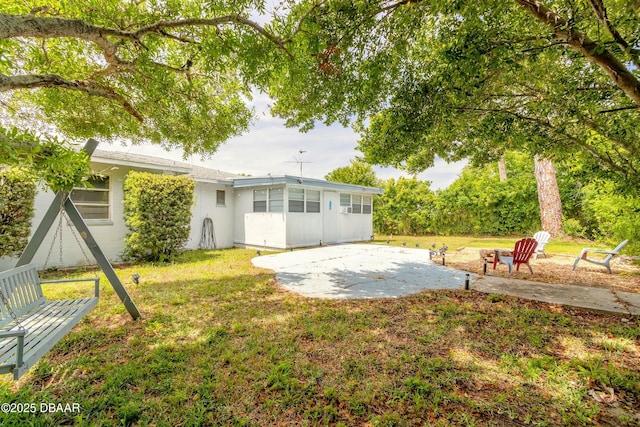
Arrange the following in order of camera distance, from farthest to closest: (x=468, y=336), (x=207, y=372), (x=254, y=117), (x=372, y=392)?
(x=254, y=117) → (x=468, y=336) → (x=207, y=372) → (x=372, y=392)

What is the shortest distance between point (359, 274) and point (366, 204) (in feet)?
29.3

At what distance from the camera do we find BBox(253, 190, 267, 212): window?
11.9m

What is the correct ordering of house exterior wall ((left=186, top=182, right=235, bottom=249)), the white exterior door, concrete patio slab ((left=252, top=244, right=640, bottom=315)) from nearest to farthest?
concrete patio slab ((left=252, top=244, right=640, bottom=315)) → house exterior wall ((left=186, top=182, right=235, bottom=249)) → the white exterior door

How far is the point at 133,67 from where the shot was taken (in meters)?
4.99

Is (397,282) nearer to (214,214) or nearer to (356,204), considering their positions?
(356,204)

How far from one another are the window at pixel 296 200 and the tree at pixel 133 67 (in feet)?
13.0

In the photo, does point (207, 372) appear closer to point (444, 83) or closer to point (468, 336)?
point (468, 336)

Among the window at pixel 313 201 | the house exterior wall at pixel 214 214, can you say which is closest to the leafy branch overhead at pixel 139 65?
the house exterior wall at pixel 214 214

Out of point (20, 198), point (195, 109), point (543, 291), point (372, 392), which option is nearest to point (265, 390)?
point (372, 392)

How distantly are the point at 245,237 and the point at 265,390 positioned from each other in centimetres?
1042

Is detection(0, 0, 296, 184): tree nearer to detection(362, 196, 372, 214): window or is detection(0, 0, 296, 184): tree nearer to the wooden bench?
the wooden bench

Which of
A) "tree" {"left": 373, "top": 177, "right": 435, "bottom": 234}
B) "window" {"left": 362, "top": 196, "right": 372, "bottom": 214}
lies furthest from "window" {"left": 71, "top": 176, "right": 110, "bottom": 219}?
"tree" {"left": 373, "top": 177, "right": 435, "bottom": 234}

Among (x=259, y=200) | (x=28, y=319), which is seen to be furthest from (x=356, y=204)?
(x=28, y=319)

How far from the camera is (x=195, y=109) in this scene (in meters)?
6.82
